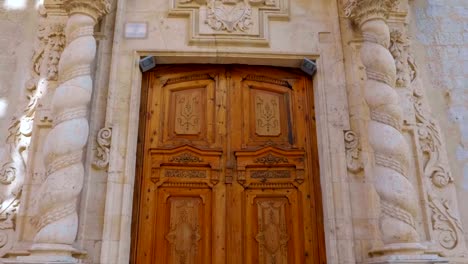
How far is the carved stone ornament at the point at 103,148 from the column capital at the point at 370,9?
8.16 ft

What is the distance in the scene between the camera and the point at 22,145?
3.75 meters

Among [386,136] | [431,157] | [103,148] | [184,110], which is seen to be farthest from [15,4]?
[431,157]

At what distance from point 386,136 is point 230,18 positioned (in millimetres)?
1887

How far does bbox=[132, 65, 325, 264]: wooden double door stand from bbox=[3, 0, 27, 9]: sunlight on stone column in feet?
4.94

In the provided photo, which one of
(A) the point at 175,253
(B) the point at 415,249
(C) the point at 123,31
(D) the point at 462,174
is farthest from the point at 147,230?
(D) the point at 462,174

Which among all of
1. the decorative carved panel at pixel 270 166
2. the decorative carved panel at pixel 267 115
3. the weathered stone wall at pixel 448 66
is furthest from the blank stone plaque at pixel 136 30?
the weathered stone wall at pixel 448 66

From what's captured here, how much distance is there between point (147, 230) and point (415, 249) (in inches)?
85.3

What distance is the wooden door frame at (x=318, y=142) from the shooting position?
3504mm

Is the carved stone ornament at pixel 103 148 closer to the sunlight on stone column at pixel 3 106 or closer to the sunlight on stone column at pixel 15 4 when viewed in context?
the sunlight on stone column at pixel 3 106

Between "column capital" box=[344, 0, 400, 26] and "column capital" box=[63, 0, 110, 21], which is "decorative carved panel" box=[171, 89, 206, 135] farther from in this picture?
"column capital" box=[344, 0, 400, 26]

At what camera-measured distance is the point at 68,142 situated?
10.8ft

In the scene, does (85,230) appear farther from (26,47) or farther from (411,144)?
(411,144)

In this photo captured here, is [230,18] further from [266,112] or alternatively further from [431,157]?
[431,157]

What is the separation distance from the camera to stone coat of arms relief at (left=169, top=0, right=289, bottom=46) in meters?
4.09
